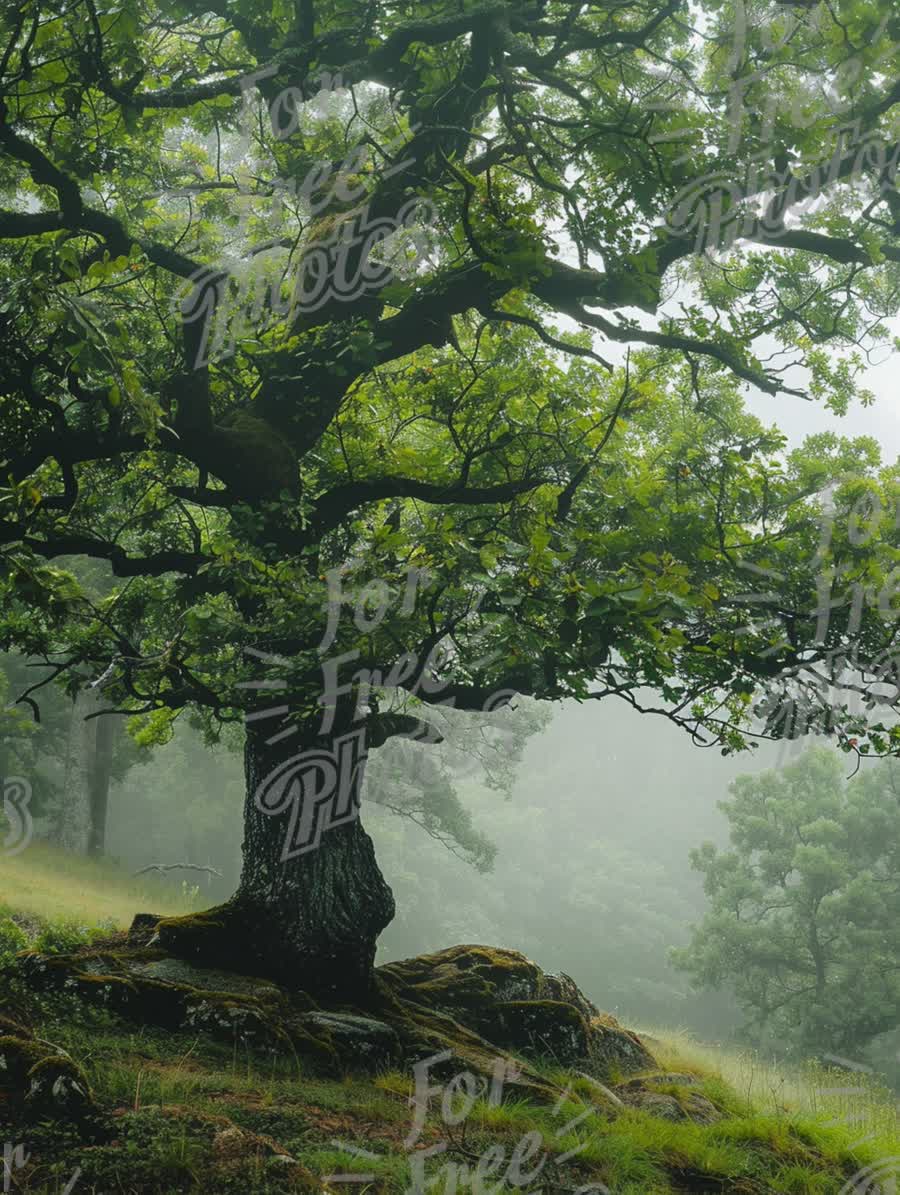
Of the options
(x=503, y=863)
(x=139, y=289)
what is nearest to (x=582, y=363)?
(x=139, y=289)

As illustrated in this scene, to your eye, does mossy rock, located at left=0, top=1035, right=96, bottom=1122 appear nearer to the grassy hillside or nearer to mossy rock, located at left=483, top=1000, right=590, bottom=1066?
the grassy hillside

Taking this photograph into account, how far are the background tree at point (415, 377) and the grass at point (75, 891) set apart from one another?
6804mm

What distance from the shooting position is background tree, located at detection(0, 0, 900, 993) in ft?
19.9

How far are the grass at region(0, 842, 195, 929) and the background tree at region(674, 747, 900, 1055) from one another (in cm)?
2062

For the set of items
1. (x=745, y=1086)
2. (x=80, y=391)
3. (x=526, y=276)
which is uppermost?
(x=526, y=276)

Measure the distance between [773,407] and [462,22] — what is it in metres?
143

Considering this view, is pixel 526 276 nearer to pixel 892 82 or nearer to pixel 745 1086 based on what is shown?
pixel 892 82

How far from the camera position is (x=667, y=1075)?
25.6 feet

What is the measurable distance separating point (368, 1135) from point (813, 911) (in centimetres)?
3105

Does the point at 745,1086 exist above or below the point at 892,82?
below

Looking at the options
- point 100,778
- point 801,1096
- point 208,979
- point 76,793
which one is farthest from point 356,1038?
point 100,778

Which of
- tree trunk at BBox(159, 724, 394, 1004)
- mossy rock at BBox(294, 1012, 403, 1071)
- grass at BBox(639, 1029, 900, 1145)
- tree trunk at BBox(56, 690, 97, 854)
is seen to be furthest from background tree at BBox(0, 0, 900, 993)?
tree trunk at BBox(56, 690, 97, 854)

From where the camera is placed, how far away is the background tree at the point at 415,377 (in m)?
6.07

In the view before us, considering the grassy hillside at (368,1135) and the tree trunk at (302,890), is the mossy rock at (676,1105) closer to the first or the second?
the grassy hillside at (368,1135)
